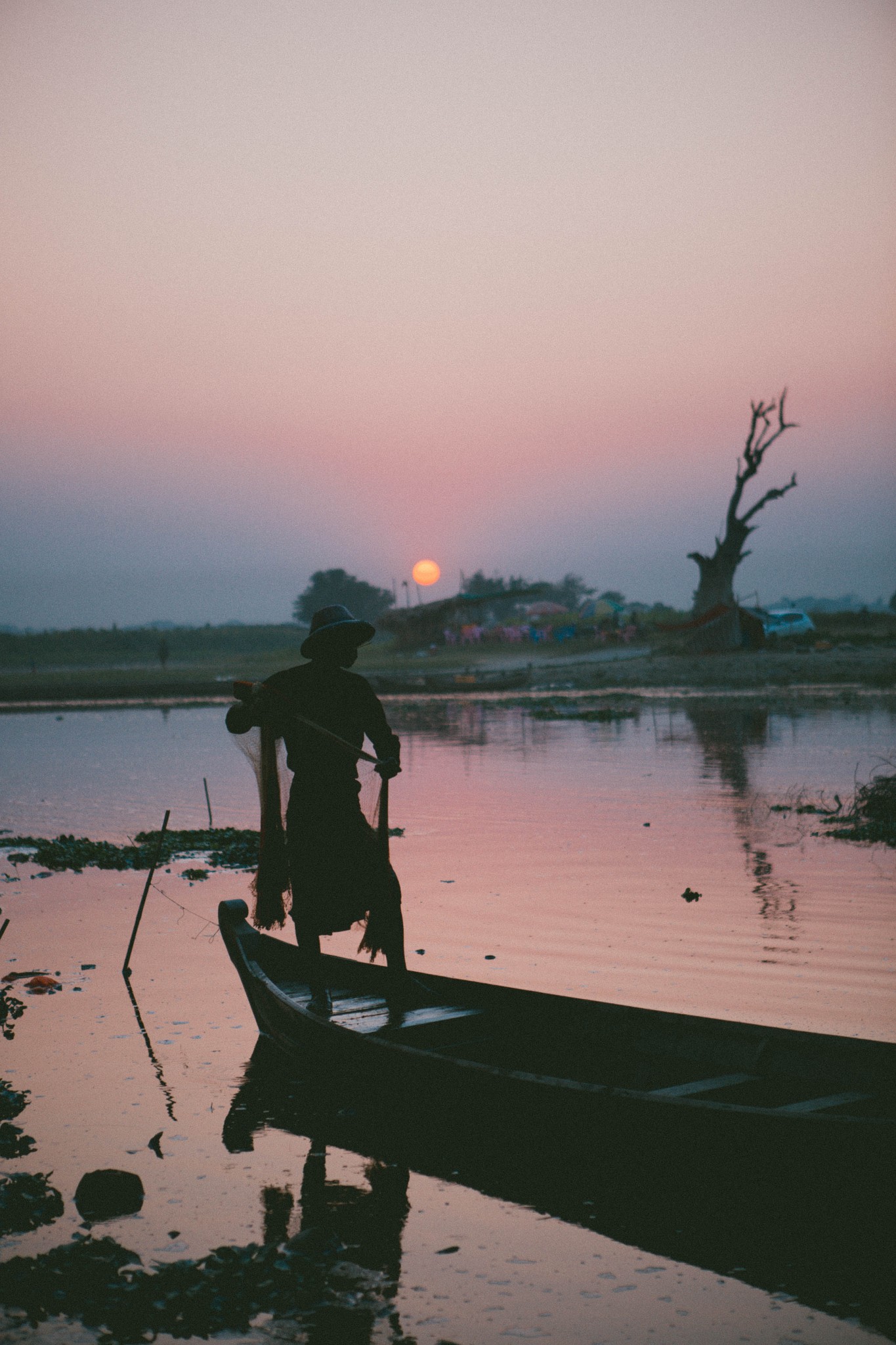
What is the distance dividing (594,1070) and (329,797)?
2170 mm

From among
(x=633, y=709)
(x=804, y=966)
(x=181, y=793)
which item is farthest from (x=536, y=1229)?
(x=633, y=709)

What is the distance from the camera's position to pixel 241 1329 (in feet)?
15.1

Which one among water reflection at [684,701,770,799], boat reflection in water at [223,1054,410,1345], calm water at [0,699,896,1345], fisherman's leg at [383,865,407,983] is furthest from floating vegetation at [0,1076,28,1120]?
water reflection at [684,701,770,799]

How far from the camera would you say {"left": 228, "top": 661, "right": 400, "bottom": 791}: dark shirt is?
713cm

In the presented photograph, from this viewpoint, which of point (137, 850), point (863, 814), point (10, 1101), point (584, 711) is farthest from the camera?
point (584, 711)

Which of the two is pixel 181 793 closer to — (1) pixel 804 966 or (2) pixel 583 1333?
(1) pixel 804 966

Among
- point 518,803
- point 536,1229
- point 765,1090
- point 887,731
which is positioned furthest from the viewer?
point 887,731

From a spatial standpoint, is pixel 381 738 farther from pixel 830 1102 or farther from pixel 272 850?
pixel 830 1102

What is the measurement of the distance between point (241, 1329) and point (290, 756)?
342cm

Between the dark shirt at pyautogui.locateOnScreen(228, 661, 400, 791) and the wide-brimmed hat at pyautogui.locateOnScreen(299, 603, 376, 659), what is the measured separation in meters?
0.12

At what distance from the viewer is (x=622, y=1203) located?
5.66 m

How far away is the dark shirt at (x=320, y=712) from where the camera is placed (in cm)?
713

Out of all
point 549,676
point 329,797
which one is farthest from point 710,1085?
point 549,676

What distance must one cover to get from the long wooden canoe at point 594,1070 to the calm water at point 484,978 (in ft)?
1.55
